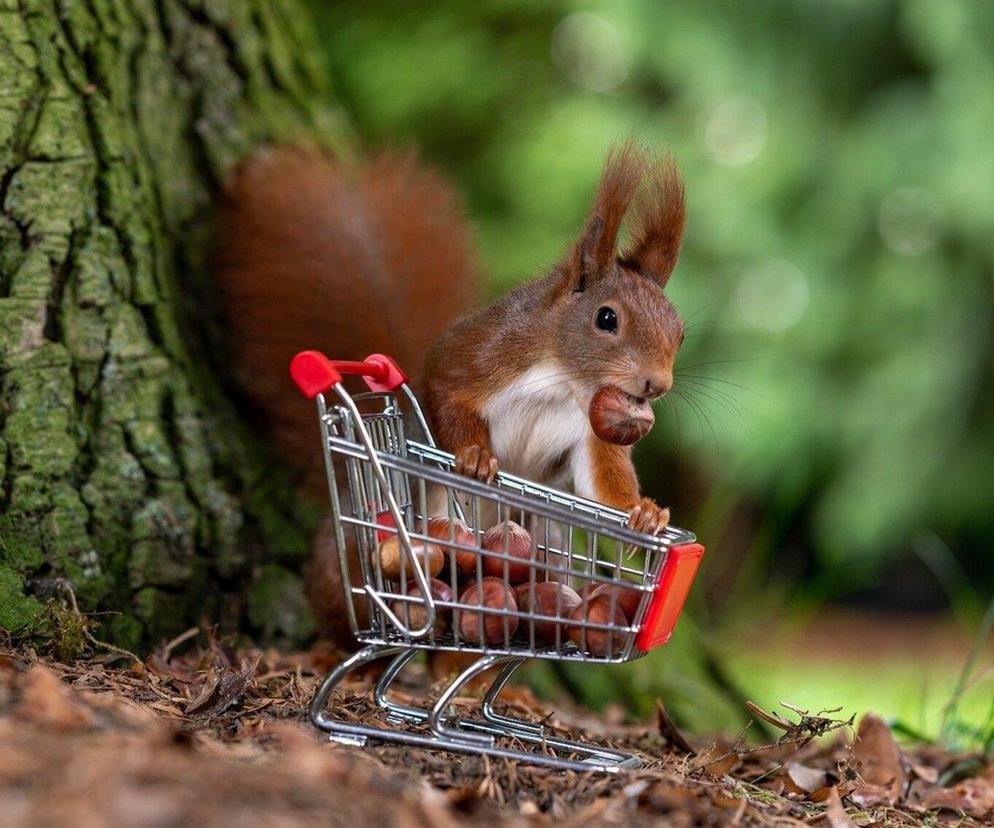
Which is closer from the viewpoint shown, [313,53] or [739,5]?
[313,53]

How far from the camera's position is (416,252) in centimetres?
229

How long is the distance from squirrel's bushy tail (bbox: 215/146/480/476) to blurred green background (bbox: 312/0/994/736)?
3.91ft

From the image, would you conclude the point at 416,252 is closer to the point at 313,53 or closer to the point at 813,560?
the point at 313,53

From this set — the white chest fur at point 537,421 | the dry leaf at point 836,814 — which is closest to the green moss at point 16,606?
the white chest fur at point 537,421

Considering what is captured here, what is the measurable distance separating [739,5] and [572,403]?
243cm

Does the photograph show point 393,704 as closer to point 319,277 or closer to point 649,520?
point 649,520

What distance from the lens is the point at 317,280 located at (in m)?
2.19

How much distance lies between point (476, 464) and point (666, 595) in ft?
1.06

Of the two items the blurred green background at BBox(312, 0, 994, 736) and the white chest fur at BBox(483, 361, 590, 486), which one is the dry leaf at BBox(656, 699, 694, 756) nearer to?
the white chest fur at BBox(483, 361, 590, 486)

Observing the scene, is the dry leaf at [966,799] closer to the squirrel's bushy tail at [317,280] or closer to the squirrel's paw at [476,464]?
the squirrel's paw at [476,464]

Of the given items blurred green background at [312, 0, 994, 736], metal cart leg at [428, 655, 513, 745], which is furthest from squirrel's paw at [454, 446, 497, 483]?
blurred green background at [312, 0, 994, 736]

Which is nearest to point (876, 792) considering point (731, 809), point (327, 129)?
point (731, 809)

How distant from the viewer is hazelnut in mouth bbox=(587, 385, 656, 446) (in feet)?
5.28

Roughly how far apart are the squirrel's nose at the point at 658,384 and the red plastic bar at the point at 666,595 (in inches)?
9.1
